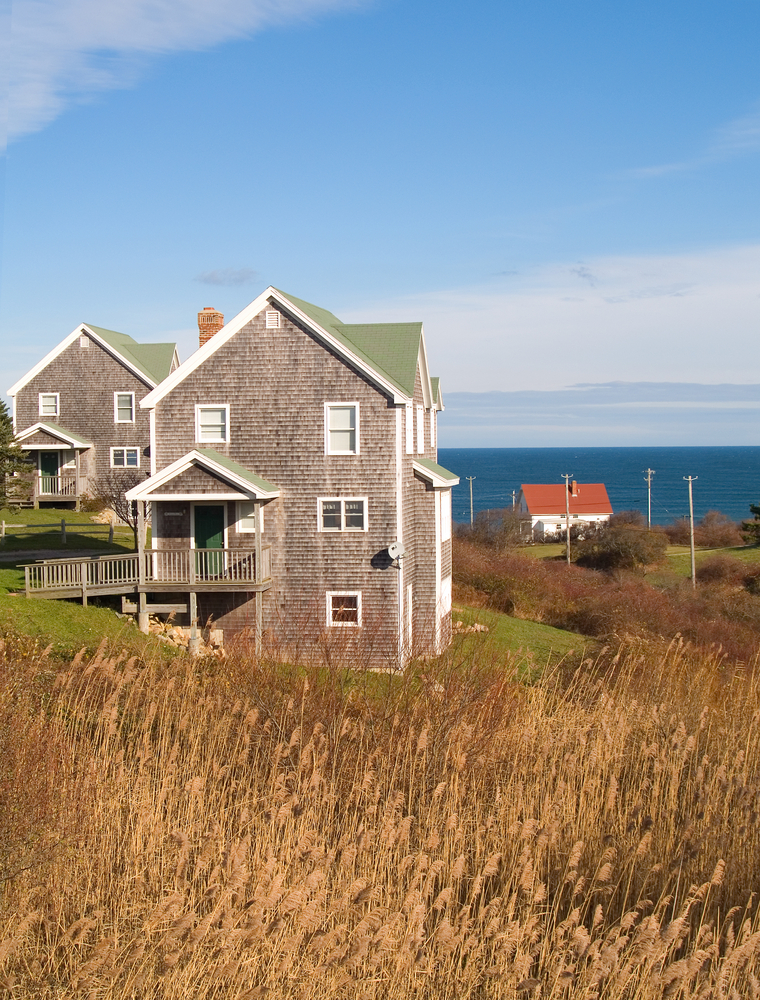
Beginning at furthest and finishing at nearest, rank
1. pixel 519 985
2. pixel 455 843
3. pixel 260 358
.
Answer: pixel 260 358 < pixel 455 843 < pixel 519 985

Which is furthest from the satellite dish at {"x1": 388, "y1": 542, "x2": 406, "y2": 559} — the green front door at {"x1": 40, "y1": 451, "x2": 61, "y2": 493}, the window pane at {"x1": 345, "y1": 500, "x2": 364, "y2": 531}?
the green front door at {"x1": 40, "y1": 451, "x2": 61, "y2": 493}

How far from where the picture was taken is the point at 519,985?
5.41m

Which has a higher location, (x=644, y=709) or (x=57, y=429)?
(x=57, y=429)

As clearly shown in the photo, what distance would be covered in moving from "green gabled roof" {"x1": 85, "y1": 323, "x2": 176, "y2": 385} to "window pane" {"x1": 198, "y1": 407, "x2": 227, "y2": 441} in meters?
18.5

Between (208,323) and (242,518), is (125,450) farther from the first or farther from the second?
(242,518)

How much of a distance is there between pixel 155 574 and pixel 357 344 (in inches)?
335

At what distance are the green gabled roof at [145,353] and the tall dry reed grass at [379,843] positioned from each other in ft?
109

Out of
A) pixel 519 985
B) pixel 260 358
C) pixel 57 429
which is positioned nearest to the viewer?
pixel 519 985

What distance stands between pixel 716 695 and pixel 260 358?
15.5 m

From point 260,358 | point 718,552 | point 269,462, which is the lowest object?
point 718,552

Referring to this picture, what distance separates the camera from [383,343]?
2592cm

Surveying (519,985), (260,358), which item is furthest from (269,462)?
(519,985)

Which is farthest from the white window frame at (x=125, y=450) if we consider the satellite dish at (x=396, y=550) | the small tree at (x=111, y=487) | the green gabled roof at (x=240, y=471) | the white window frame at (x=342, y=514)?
the satellite dish at (x=396, y=550)

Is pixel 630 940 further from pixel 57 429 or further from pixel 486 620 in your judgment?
pixel 57 429
